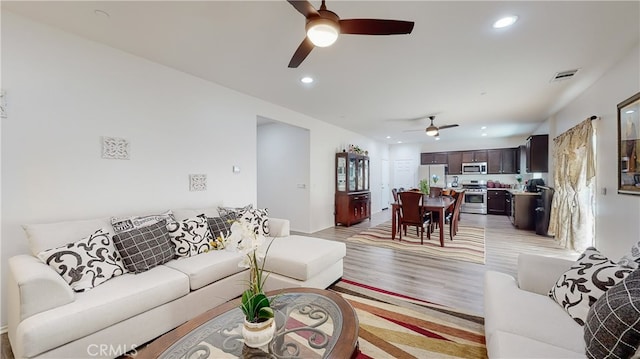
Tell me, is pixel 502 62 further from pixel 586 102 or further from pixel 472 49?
pixel 586 102

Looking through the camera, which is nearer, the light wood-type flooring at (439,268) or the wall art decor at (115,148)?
the wall art decor at (115,148)

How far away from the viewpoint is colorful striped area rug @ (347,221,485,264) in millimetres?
3963

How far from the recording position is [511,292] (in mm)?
1733

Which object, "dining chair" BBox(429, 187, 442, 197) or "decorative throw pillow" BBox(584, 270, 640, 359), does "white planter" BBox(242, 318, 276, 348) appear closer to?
"decorative throw pillow" BBox(584, 270, 640, 359)

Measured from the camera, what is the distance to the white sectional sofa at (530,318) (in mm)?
1167

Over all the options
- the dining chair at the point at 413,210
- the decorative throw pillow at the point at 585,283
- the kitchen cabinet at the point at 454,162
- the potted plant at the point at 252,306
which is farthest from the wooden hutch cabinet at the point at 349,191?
the potted plant at the point at 252,306

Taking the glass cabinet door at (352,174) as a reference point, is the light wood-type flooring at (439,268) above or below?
below

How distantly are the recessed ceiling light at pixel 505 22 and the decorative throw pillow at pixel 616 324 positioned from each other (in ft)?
6.45

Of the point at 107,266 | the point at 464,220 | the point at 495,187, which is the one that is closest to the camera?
the point at 107,266

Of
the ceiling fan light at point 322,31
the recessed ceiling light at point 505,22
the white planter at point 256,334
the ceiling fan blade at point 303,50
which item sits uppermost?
the recessed ceiling light at point 505,22

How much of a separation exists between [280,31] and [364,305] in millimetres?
2672

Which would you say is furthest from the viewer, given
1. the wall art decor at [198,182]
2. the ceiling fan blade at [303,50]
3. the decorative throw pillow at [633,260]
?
the wall art decor at [198,182]

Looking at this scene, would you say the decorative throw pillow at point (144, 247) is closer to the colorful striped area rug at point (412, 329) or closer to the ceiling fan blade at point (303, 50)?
the colorful striped area rug at point (412, 329)

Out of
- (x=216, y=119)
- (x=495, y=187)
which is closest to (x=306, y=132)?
(x=216, y=119)
